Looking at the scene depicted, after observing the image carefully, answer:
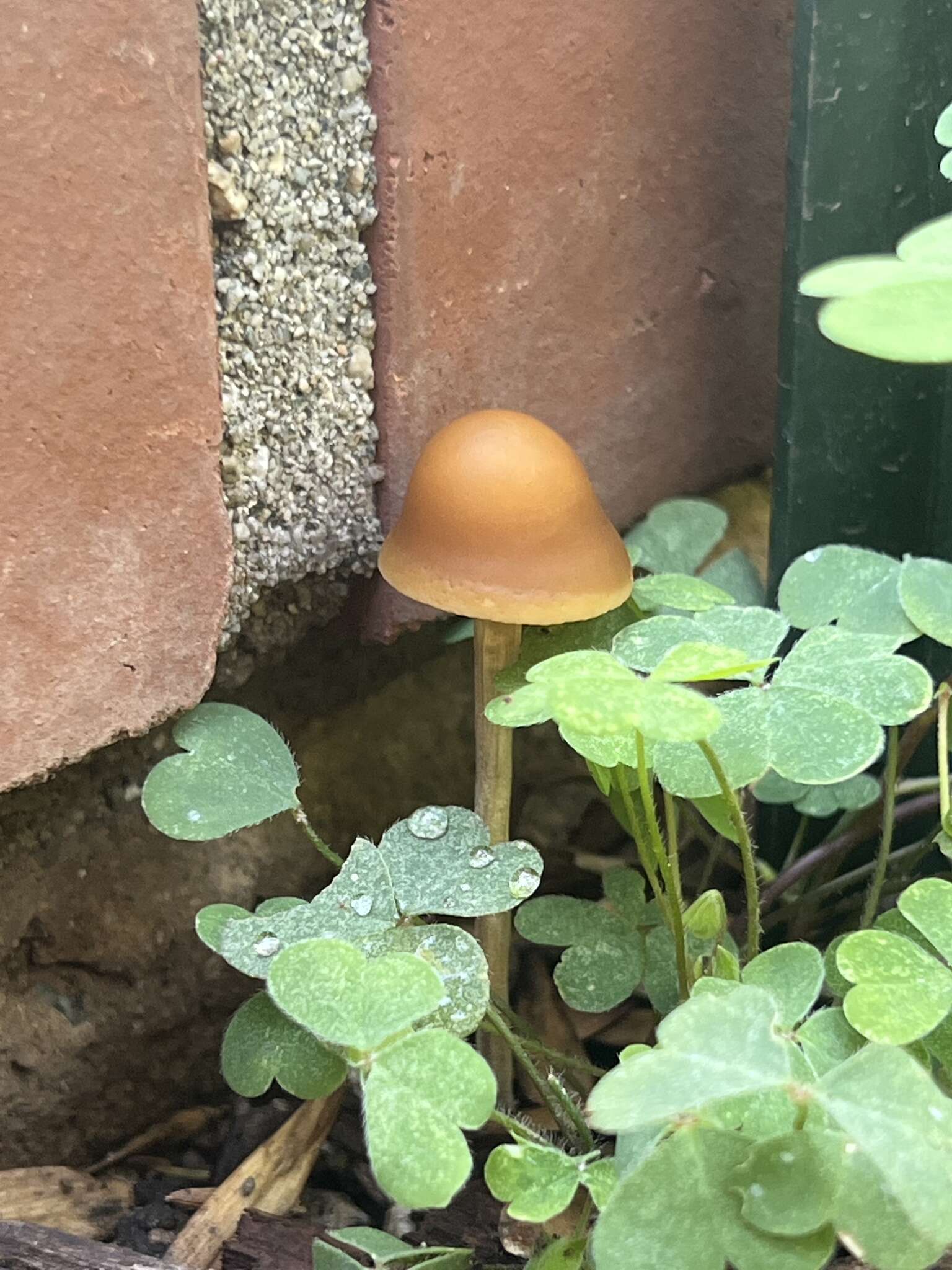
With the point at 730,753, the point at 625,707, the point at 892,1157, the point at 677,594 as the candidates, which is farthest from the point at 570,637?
the point at 892,1157

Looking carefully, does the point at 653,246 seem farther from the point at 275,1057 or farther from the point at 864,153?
the point at 275,1057

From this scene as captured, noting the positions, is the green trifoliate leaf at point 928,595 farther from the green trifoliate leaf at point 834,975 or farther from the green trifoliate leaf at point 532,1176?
the green trifoliate leaf at point 532,1176

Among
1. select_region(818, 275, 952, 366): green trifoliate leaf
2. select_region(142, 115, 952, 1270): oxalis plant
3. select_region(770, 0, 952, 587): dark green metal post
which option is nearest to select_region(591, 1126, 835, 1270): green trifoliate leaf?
select_region(142, 115, 952, 1270): oxalis plant

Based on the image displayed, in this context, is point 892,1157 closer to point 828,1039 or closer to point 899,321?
point 828,1039

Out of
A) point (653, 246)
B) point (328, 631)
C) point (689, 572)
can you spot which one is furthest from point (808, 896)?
point (653, 246)

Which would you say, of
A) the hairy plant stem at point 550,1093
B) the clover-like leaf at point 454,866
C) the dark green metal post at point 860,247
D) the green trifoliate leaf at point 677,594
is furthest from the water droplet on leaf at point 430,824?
the dark green metal post at point 860,247
